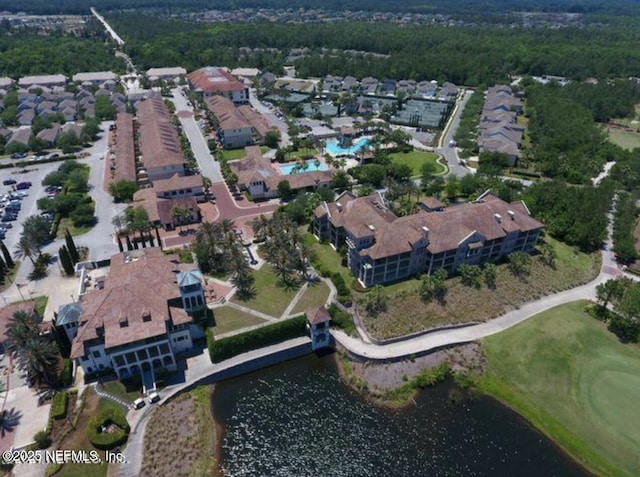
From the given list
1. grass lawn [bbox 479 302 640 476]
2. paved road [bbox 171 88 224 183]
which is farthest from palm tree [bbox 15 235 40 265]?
grass lawn [bbox 479 302 640 476]

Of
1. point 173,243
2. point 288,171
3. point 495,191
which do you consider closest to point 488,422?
point 495,191

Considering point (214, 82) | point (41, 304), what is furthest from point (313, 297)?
point (214, 82)

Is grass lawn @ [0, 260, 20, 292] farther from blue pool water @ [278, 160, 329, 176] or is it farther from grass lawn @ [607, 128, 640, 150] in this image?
grass lawn @ [607, 128, 640, 150]

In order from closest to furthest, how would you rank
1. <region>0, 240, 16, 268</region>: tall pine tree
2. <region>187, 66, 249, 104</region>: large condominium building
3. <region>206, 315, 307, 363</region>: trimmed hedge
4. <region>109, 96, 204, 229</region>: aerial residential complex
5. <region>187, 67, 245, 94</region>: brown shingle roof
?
<region>206, 315, 307, 363</region>: trimmed hedge, <region>0, 240, 16, 268</region>: tall pine tree, <region>109, 96, 204, 229</region>: aerial residential complex, <region>187, 67, 245, 94</region>: brown shingle roof, <region>187, 66, 249, 104</region>: large condominium building

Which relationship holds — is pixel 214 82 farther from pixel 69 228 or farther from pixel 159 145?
pixel 69 228

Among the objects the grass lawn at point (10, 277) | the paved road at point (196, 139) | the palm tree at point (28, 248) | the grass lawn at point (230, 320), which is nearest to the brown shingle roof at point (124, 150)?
the paved road at point (196, 139)

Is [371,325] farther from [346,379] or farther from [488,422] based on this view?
[488,422]
